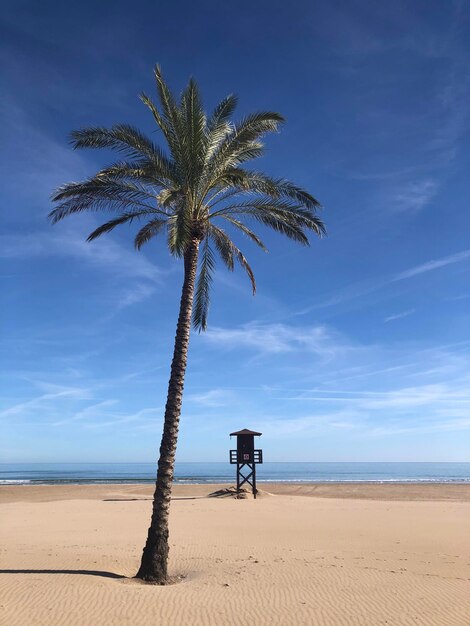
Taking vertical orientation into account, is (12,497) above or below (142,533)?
above

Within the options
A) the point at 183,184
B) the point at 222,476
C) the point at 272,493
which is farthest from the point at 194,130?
the point at 222,476

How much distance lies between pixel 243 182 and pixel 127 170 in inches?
108

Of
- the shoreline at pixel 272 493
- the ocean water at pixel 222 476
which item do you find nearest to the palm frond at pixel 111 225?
the shoreline at pixel 272 493

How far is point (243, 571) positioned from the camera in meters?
10.2

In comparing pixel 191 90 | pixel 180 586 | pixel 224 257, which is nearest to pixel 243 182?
pixel 191 90

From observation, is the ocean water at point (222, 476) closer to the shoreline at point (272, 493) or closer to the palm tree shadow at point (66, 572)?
the shoreline at point (272, 493)

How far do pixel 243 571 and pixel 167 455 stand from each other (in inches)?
121

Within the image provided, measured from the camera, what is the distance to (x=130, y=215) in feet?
40.5

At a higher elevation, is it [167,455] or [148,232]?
[148,232]

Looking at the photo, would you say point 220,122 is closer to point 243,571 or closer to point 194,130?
point 194,130

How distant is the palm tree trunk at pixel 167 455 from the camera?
30.7 ft

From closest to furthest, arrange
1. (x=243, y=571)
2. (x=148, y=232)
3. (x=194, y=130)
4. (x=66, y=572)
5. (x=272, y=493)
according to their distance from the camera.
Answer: (x=66, y=572), (x=243, y=571), (x=194, y=130), (x=148, y=232), (x=272, y=493)

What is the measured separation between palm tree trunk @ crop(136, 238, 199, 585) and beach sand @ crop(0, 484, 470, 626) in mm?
523

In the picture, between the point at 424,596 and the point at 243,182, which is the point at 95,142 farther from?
the point at 424,596
